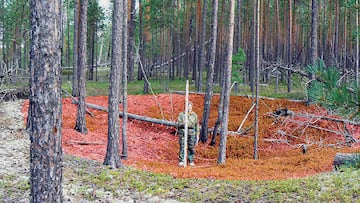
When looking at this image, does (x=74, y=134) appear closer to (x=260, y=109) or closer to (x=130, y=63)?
(x=260, y=109)

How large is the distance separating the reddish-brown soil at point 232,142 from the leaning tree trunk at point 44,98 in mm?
4655

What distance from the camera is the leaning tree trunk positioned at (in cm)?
496

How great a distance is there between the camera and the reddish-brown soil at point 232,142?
1028cm

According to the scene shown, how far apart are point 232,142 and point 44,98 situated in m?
10.3

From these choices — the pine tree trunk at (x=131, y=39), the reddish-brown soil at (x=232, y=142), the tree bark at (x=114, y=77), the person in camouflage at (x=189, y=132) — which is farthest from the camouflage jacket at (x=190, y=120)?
the pine tree trunk at (x=131, y=39)

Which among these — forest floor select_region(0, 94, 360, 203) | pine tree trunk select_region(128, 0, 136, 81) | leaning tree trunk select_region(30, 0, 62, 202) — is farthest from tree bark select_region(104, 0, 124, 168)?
pine tree trunk select_region(128, 0, 136, 81)

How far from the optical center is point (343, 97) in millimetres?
2893

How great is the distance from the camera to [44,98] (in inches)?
195

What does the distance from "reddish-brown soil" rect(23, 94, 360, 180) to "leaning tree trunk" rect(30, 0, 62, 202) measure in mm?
4655

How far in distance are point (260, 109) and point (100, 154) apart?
335 inches

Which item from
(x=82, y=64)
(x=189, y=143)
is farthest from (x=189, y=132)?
(x=82, y=64)

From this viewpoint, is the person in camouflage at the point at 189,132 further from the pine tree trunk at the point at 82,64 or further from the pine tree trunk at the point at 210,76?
the pine tree trunk at the point at 82,64

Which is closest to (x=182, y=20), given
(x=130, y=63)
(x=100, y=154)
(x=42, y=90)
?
(x=130, y=63)

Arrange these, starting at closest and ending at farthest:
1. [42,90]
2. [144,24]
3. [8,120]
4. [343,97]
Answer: [343,97], [42,90], [8,120], [144,24]
